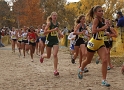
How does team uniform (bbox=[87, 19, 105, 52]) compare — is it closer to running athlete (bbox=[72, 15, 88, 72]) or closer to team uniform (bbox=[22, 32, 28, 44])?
running athlete (bbox=[72, 15, 88, 72])

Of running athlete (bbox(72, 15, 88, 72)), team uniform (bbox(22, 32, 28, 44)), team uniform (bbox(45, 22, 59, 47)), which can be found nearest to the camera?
team uniform (bbox(45, 22, 59, 47))

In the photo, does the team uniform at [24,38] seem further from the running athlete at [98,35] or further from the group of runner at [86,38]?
the running athlete at [98,35]

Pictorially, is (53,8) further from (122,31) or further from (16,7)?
(122,31)

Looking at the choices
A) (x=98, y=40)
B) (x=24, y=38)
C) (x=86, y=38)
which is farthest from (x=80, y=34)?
(x=24, y=38)

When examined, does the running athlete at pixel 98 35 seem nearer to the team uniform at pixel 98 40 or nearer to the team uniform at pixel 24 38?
the team uniform at pixel 98 40

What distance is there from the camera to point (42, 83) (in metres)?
8.04

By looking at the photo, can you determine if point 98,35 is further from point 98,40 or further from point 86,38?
point 86,38

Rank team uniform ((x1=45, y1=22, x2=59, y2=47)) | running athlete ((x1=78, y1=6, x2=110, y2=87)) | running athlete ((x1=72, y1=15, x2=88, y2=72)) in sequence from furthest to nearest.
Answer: running athlete ((x1=72, y1=15, x2=88, y2=72))
team uniform ((x1=45, y1=22, x2=59, y2=47))
running athlete ((x1=78, y1=6, x2=110, y2=87))

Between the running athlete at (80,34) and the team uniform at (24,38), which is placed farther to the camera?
the team uniform at (24,38)

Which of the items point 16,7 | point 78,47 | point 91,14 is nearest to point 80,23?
point 78,47

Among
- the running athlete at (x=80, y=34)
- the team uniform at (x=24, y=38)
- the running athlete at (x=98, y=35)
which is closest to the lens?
the running athlete at (x=98, y=35)

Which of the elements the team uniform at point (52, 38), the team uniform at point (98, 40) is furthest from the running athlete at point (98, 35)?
the team uniform at point (52, 38)

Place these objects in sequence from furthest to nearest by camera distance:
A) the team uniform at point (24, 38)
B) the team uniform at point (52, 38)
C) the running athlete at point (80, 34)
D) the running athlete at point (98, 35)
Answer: the team uniform at point (24, 38)
the running athlete at point (80, 34)
the team uniform at point (52, 38)
the running athlete at point (98, 35)

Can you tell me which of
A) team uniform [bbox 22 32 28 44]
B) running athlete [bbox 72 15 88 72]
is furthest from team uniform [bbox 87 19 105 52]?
team uniform [bbox 22 32 28 44]
